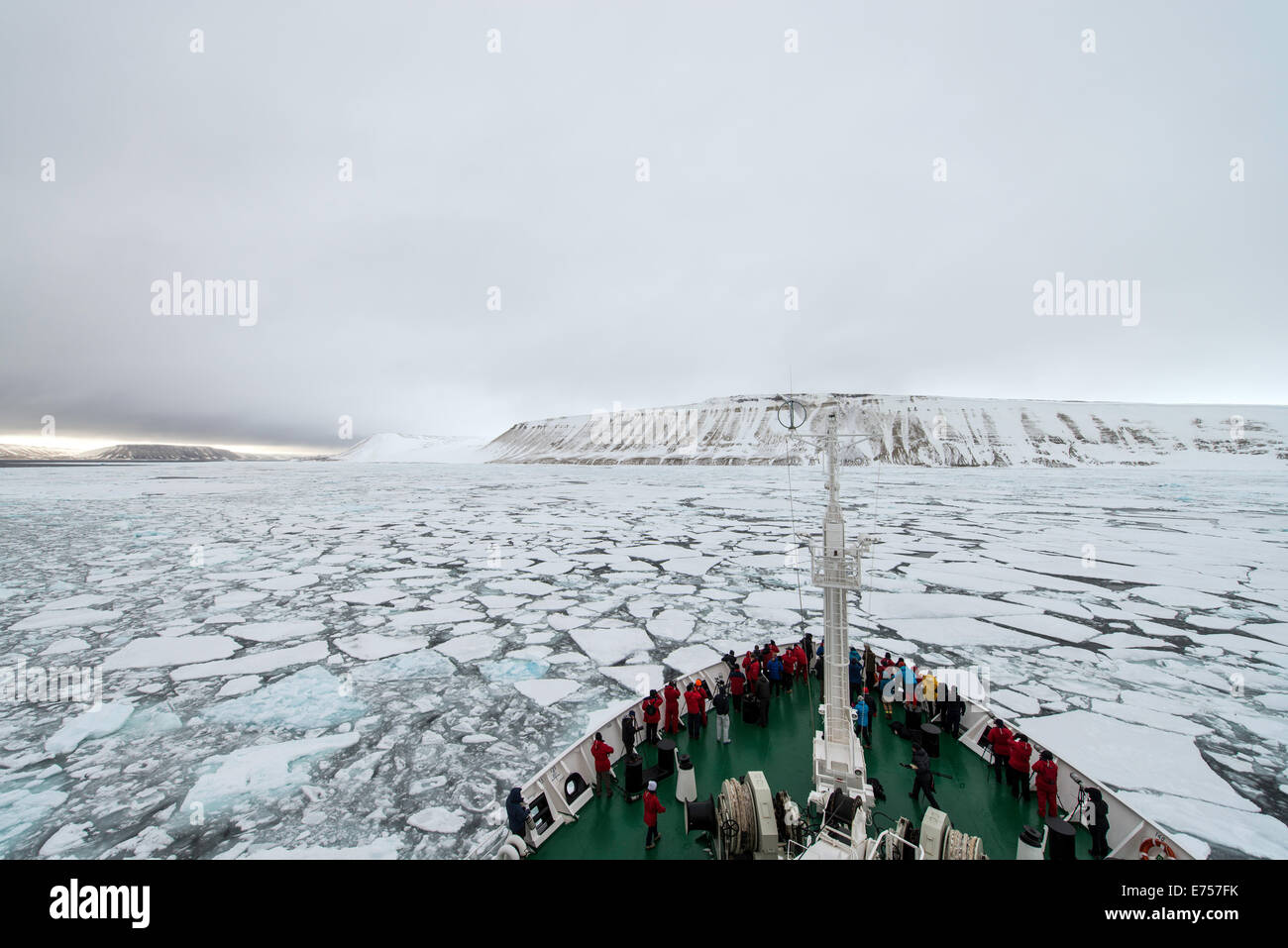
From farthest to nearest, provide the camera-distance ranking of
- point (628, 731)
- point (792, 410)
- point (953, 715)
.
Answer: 1. point (953, 715)
2. point (628, 731)
3. point (792, 410)

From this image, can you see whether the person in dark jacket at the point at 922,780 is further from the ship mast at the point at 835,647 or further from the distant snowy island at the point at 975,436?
the distant snowy island at the point at 975,436

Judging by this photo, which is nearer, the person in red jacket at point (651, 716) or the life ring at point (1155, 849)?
the life ring at point (1155, 849)

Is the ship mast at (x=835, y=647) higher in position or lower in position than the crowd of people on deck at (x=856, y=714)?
higher

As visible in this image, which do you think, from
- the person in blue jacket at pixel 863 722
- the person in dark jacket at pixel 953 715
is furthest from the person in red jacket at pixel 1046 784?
the person in blue jacket at pixel 863 722

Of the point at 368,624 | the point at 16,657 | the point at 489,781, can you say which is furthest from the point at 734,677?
the point at 16,657

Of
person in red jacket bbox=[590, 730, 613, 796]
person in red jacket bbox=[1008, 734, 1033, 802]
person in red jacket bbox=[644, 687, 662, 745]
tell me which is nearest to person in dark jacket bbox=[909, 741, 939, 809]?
person in red jacket bbox=[1008, 734, 1033, 802]

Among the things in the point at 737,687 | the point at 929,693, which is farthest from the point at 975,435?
the point at 737,687

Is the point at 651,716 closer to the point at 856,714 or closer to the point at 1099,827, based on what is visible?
the point at 856,714

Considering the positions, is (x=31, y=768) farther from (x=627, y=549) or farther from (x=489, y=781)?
(x=627, y=549)
